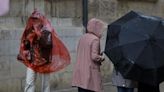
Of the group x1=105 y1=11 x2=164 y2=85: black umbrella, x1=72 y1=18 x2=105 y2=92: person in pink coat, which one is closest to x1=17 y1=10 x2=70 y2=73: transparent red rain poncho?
x1=72 y1=18 x2=105 y2=92: person in pink coat

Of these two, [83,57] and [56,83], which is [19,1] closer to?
[56,83]

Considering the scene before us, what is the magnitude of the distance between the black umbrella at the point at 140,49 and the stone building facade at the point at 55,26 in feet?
11.2

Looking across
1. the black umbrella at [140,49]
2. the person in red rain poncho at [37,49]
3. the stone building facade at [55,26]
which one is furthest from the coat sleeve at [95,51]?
the stone building facade at [55,26]

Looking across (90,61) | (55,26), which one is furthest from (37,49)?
(55,26)

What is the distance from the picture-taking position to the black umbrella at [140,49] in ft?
20.3

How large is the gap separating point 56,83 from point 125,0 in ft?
10.6

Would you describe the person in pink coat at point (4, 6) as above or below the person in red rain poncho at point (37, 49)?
above

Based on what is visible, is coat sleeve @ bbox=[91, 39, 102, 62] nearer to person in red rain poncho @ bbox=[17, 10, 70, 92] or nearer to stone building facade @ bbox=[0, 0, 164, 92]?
person in red rain poncho @ bbox=[17, 10, 70, 92]

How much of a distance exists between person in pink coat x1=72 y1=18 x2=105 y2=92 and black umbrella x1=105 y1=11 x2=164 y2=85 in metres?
0.64

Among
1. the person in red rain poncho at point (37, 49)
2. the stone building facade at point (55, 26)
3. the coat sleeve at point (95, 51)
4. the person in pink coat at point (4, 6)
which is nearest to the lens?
the person in pink coat at point (4, 6)

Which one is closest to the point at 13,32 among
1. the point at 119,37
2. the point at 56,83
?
the point at 56,83

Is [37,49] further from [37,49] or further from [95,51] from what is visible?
[95,51]

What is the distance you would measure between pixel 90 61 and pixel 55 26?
134 inches

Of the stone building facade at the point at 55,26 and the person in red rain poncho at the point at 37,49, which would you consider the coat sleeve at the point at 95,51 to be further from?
the stone building facade at the point at 55,26
